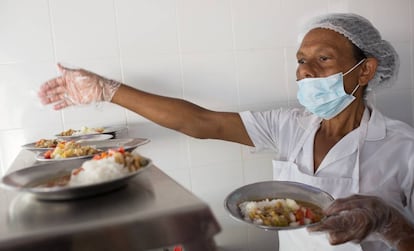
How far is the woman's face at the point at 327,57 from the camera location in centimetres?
123

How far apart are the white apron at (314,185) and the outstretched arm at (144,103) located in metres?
0.18

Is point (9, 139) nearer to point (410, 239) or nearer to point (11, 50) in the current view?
point (11, 50)

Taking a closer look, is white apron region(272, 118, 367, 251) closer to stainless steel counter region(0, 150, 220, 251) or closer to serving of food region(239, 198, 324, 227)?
serving of food region(239, 198, 324, 227)

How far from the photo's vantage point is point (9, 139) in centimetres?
131

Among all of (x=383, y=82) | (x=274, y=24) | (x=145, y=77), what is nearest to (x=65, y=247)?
(x=145, y=77)

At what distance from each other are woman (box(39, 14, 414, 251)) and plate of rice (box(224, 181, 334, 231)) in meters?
0.21

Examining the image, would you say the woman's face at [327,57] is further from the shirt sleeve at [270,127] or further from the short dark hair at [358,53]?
the shirt sleeve at [270,127]

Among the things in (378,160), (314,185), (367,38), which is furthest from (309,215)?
(367,38)

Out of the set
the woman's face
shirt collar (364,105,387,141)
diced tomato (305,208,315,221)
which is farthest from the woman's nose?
diced tomato (305,208,315,221)

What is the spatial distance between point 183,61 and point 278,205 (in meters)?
0.75

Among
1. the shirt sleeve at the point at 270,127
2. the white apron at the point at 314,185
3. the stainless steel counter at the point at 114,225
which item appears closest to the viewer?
the stainless steel counter at the point at 114,225

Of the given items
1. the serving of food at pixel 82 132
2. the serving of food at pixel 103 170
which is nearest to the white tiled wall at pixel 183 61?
the serving of food at pixel 82 132

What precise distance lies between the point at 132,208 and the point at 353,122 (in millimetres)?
1093

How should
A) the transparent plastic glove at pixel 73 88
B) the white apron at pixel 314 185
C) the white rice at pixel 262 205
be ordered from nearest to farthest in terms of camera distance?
the white rice at pixel 262 205 < the transparent plastic glove at pixel 73 88 < the white apron at pixel 314 185
